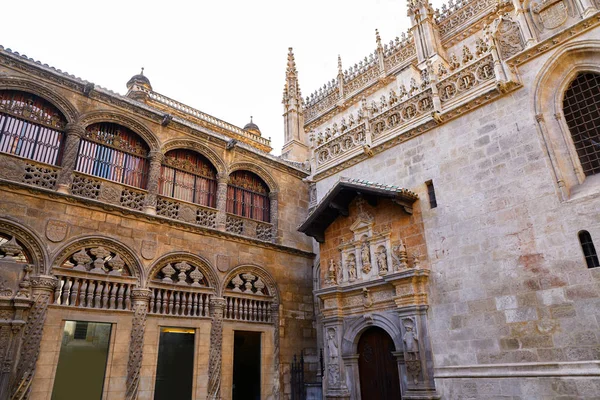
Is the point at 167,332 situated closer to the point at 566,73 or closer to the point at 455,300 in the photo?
the point at 455,300

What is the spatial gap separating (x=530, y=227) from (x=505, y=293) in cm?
149

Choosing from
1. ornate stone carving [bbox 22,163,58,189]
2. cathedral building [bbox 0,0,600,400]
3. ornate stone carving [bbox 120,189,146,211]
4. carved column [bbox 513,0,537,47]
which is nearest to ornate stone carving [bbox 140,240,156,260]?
cathedral building [bbox 0,0,600,400]

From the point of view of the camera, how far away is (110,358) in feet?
31.7

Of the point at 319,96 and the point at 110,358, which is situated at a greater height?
the point at 319,96

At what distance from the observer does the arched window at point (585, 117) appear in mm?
8164

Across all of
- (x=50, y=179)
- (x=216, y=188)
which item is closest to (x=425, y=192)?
(x=216, y=188)

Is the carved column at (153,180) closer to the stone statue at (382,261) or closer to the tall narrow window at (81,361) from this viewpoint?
the tall narrow window at (81,361)

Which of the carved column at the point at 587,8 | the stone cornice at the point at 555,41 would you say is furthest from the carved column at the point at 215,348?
the carved column at the point at 587,8

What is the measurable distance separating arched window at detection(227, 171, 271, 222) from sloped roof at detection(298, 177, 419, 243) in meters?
2.94

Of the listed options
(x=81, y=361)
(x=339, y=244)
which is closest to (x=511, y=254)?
(x=339, y=244)

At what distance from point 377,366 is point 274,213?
22.2ft

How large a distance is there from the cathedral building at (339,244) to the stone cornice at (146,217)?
55 millimetres

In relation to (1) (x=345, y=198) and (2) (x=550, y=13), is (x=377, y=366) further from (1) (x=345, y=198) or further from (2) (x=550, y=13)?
(2) (x=550, y=13)

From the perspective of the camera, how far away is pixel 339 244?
39.8 feet
